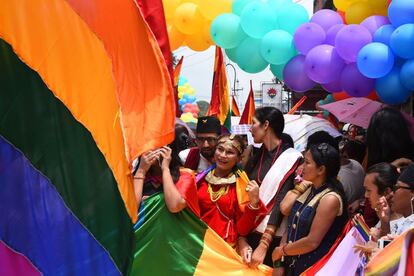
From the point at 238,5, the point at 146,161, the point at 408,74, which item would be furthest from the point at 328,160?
the point at 238,5

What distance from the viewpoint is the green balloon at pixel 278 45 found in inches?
270

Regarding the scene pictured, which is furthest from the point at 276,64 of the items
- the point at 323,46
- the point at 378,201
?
the point at 378,201

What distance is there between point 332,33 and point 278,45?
2.13 feet

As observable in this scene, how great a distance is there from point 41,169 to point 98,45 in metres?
0.66

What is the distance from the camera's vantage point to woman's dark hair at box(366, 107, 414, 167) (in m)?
4.71

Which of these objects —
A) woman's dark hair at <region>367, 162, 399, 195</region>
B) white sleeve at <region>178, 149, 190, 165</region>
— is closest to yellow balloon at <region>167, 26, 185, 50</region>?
white sleeve at <region>178, 149, 190, 165</region>

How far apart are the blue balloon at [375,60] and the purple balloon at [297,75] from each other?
1.08 meters

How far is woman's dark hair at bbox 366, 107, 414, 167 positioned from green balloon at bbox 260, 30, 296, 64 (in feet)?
7.29

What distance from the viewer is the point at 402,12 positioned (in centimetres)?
527

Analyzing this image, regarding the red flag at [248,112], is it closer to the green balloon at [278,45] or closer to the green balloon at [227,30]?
the green balloon at [227,30]

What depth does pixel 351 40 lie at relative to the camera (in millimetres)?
5965

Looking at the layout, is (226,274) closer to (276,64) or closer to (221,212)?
(221,212)

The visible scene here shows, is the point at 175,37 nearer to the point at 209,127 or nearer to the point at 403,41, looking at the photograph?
the point at 209,127

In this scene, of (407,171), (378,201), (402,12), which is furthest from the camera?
(402,12)
